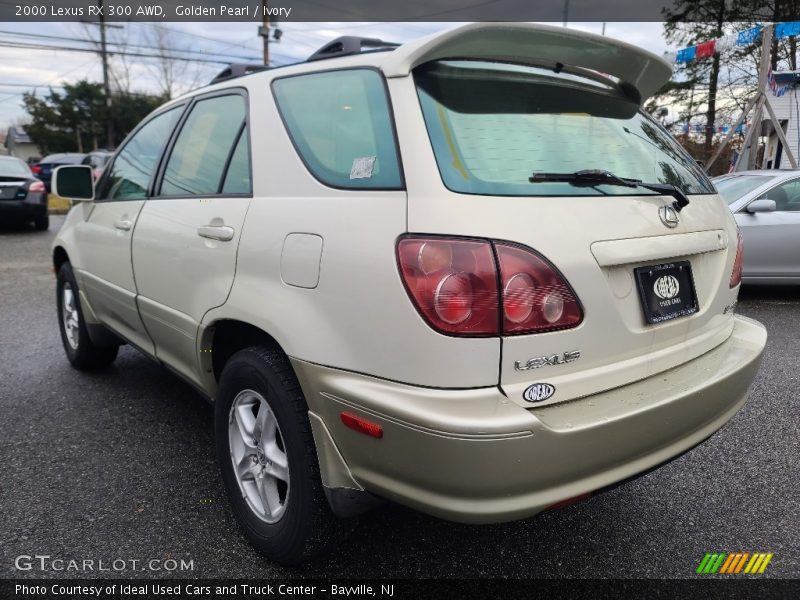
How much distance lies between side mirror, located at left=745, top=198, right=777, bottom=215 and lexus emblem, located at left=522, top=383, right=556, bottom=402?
553cm

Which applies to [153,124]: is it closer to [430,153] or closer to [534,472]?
[430,153]

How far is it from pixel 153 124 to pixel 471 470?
2737 millimetres

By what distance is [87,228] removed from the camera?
3.64m

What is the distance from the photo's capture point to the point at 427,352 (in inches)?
60.0

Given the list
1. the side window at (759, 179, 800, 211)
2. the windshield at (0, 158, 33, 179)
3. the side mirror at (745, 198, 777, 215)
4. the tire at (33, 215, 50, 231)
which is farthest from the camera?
the tire at (33, 215, 50, 231)

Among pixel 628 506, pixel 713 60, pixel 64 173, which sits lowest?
pixel 628 506

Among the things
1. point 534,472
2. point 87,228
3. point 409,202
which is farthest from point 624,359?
point 87,228

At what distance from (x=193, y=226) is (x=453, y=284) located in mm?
1351

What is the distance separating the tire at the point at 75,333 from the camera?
3904 mm

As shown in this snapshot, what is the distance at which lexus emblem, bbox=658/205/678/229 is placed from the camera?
1899mm

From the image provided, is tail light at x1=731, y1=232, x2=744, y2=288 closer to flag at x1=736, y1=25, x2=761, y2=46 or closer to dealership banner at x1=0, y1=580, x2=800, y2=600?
dealership banner at x1=0, y1=580, x2=800, y2=600

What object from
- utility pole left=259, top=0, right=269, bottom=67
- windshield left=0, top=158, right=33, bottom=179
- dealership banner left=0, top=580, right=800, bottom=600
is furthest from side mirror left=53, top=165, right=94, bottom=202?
utility pole left=259, top=0, right=269, bottom=67

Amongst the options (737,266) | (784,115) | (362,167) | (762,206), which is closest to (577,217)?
(362,167)

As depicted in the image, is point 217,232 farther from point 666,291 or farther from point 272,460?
point 666,291
